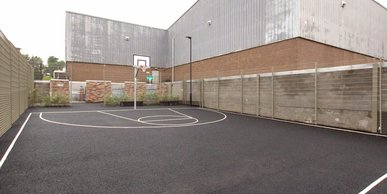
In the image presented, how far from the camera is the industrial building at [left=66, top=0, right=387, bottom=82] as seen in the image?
15938mm

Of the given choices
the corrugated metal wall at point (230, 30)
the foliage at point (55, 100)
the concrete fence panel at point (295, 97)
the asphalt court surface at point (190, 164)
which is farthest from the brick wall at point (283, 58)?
the foliage at point (55, 100)

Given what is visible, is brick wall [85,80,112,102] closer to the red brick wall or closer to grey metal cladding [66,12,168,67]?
the red brick wall

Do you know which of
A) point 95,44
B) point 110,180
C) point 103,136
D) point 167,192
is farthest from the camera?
point 95,44

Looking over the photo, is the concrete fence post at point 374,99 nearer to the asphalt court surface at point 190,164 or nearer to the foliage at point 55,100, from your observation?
the asphalt court surface at point 190,164

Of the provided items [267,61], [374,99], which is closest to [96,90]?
[267,61]

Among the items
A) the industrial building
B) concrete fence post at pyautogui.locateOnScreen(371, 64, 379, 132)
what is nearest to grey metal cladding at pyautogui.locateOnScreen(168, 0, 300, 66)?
the industrial building

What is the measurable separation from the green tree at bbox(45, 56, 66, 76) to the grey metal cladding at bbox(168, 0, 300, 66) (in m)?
67.8

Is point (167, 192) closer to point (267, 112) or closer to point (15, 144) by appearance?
point (15, 144)

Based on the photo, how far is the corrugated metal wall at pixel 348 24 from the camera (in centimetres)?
1584

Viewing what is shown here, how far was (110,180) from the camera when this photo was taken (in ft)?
11.6

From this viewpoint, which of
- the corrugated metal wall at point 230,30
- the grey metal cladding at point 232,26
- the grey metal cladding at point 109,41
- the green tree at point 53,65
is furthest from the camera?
the green tree at point 53,65

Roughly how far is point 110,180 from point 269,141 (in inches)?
188

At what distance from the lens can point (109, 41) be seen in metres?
30.0

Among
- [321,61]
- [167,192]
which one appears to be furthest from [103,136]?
[321,61]
